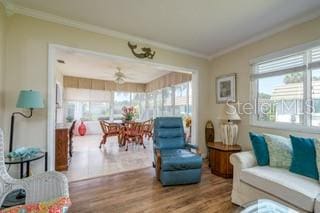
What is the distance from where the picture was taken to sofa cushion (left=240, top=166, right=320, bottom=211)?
5.31ft

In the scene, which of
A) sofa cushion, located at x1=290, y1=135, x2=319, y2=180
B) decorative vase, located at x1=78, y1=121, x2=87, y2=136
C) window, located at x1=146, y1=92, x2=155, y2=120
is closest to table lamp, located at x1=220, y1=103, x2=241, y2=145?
sofa cushion, located at x1=290, y1=135, x2=319, y2=180

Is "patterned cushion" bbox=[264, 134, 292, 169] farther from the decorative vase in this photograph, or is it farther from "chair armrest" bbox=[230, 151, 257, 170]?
the decorative vase

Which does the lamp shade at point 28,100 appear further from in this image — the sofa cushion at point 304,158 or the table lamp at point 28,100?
the sofa cushion at point 304,158

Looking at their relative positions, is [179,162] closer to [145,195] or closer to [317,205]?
[145,195]

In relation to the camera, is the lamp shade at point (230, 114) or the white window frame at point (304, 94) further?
the lamp shade at point (230, 114)

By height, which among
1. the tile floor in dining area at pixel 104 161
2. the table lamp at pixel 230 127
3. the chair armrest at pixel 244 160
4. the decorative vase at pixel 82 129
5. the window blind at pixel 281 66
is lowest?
the tile floor in dining area at pixel 104 161

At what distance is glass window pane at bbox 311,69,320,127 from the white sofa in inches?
36.6

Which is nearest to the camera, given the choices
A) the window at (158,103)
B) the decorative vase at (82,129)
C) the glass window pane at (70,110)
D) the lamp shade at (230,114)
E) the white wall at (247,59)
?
the white wall at (247,59)

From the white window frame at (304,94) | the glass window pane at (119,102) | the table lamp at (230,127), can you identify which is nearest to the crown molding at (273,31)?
the white window frame at (304,94)

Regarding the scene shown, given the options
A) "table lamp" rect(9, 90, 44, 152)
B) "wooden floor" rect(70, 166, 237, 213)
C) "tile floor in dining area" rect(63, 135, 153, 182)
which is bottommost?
"tile floor in dining area" rect(63, 135, 153, 182)

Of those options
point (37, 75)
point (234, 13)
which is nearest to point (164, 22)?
point (234, 13)

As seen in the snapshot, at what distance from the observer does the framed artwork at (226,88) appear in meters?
3.71

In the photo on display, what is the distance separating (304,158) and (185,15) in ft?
7.73

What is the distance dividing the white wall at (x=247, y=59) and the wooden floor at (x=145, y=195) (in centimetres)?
114
